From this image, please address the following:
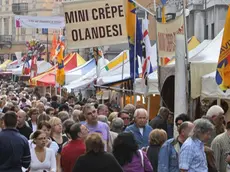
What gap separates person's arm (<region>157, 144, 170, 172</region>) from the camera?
9383 mm

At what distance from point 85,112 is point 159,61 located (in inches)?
183

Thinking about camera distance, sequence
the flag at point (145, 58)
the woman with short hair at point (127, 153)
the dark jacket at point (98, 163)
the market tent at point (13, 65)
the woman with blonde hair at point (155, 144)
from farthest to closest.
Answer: the market tent at point (13, 65) → the flag at point (145, 58) → the woman with blonde hair at point (155, 144) → the woman with short hair at point (127, 153) → the dark jacket at point (98, 163)

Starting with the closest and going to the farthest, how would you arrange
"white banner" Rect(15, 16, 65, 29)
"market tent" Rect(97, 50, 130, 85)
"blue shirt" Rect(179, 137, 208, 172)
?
"blue shirt" Rect(179, 137, 208, 172) < "market tent" Rect(97, 50, 130, 85) < "white banner" Rect(15, 16, 65, 29)

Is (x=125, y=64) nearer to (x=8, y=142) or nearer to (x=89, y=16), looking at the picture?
(x=89, y=16)

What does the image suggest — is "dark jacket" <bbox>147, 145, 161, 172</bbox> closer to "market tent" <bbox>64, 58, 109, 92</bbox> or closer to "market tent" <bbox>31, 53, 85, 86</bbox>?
"market tent" <bbox>64, 58, 109, 92</bbox>

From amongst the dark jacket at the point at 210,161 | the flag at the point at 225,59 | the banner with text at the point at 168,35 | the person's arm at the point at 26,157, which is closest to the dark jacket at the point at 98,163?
the dark jacket at the point at 210,161

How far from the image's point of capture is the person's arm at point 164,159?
9.38 m

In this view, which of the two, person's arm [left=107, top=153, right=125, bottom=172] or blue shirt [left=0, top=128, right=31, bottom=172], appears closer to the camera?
person's arm [left=107, top=153, right=125, bottom=172]

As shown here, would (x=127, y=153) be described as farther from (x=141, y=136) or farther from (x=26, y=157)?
(x=141, y=136)

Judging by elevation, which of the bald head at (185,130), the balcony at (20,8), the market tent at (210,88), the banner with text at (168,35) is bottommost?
the bald head at (185,130)

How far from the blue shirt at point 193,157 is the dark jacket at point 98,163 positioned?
86 cm

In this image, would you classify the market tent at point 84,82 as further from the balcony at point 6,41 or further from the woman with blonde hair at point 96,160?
the balcony at point 6,41

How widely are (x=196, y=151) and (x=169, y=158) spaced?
638 millimetres

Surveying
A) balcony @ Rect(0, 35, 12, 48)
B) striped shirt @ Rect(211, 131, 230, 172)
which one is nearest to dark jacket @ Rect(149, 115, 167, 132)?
striped shirt @ Rect(211, 131, 230, 172)
